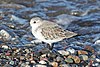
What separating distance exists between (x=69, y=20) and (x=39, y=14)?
124 cm

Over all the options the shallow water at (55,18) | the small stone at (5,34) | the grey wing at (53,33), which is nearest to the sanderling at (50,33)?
the grey wing at (53,33)

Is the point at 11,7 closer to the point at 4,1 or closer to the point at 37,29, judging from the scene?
the point at 4,1

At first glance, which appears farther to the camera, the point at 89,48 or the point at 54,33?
the point at 89,48

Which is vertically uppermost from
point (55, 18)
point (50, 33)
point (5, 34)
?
point (50, 33)

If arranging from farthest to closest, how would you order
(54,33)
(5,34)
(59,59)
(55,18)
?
1. (55,18)
2. (5,34)
3. (54,33)
4. (59,59)

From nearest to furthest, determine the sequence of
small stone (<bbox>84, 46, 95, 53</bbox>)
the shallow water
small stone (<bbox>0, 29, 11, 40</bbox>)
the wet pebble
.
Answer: the wet pebble < small stone (<bbox>84, 46, 95, 53</bbox>) < the shallow water < small stone (<bbox>0, 29, 11, 40</bbox>)

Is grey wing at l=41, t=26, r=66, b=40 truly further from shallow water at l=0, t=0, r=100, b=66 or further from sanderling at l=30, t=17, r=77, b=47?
shallow water at l=0, t=0, r=100, b=66

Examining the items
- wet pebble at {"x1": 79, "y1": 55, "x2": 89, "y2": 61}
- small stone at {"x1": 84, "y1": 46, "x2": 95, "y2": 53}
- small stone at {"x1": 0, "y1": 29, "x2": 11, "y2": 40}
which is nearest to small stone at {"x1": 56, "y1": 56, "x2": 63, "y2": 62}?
wet pebble at {"x1": 79, "y1": 55, "x2": 89, "y2": 61}

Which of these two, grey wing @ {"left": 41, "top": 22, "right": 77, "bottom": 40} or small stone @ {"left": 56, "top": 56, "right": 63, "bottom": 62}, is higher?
grey wing @ {"left": 41, "top": 22, "right": 77, "bottom": 40}

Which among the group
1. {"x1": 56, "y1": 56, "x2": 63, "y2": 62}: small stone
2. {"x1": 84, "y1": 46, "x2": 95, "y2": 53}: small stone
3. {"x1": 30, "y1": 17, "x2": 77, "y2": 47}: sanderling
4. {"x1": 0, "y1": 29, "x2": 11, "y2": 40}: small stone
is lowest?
{"x1": 84, "y1": 46, "x2": 95, "y2": 53}: small stone

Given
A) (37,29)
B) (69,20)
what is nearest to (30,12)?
(69,20)

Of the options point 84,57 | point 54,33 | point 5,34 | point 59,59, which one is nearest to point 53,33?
point 54,33

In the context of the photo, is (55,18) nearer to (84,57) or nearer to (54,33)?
(54,33)

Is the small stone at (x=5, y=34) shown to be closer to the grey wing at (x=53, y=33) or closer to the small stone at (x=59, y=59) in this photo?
the grey wing at (x=53, y=33)
